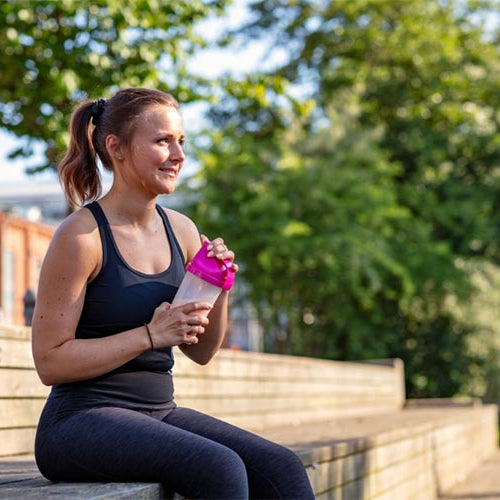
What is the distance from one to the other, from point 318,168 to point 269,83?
1128cm

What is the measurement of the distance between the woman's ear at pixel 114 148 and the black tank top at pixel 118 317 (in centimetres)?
20

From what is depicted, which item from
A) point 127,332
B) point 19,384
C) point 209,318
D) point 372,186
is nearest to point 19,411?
point 19,384

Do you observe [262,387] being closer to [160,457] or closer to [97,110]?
[97,110]

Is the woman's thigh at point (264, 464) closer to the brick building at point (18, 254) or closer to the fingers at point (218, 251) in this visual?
the fingers at point (218, 251)

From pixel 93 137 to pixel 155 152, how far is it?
0.76 feet

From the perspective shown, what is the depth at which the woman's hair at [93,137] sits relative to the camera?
134 inches

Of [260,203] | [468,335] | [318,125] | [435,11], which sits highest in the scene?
[435,11]

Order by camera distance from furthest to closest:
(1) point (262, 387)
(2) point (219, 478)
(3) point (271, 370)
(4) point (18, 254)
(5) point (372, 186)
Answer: (4) point (18, 254), (5) point (372, 186), (3) point (271, 370), (1) point (262, 387), (2) point (219, 478)

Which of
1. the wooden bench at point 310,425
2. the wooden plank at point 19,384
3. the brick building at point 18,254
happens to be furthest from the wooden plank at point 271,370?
the brick building at point 18,254

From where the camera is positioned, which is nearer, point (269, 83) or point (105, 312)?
point (105, 312)

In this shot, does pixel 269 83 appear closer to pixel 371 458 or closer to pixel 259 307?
pixel 371 458

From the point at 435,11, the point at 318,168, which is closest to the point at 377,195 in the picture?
the point at 318,168

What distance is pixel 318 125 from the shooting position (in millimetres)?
26062

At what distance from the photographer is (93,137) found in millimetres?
3494
